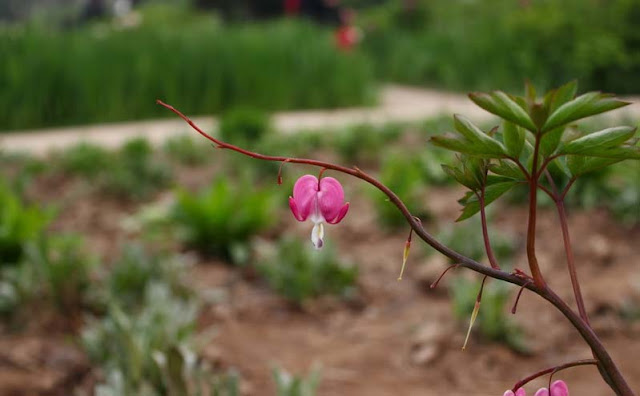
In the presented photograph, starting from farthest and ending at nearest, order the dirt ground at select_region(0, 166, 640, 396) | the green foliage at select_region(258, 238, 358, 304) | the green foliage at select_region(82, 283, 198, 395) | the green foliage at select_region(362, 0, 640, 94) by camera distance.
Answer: the green foliage at select_region(362, 0, 640, 94) < the green foliage at select_region(258, 238, 358, 304) < the dirt ground at select_region(0, 166, 640, 396) < the green foliage at select_region(82, 283, 198, 395)

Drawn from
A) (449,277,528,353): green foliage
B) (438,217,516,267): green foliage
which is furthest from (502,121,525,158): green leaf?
(438,217,516,267): green foliage

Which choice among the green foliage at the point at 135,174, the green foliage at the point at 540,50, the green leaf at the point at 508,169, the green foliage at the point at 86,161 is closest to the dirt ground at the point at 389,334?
the green foliage at the point at 135,174

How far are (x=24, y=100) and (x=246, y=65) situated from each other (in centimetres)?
228

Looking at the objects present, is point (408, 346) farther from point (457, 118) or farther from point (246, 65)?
point (246, 65)

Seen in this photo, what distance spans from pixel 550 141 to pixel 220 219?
10.6 ft

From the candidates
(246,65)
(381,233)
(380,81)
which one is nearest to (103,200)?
(381,233)

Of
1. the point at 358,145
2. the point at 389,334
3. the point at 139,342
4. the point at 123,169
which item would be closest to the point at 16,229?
the point at 139,342

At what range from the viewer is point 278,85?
866 centimetres

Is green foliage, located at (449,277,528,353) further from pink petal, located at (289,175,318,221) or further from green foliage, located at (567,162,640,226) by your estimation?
pink petal, located at (289,175,318,221)

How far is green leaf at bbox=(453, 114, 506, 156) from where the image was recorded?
30.1 inches

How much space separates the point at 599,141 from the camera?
781mm

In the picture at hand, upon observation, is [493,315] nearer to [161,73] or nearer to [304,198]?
[304,198]

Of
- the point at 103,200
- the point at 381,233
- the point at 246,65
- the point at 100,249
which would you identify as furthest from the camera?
the point at 246,65

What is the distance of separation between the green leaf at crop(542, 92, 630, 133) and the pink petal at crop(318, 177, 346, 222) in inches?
7.7
